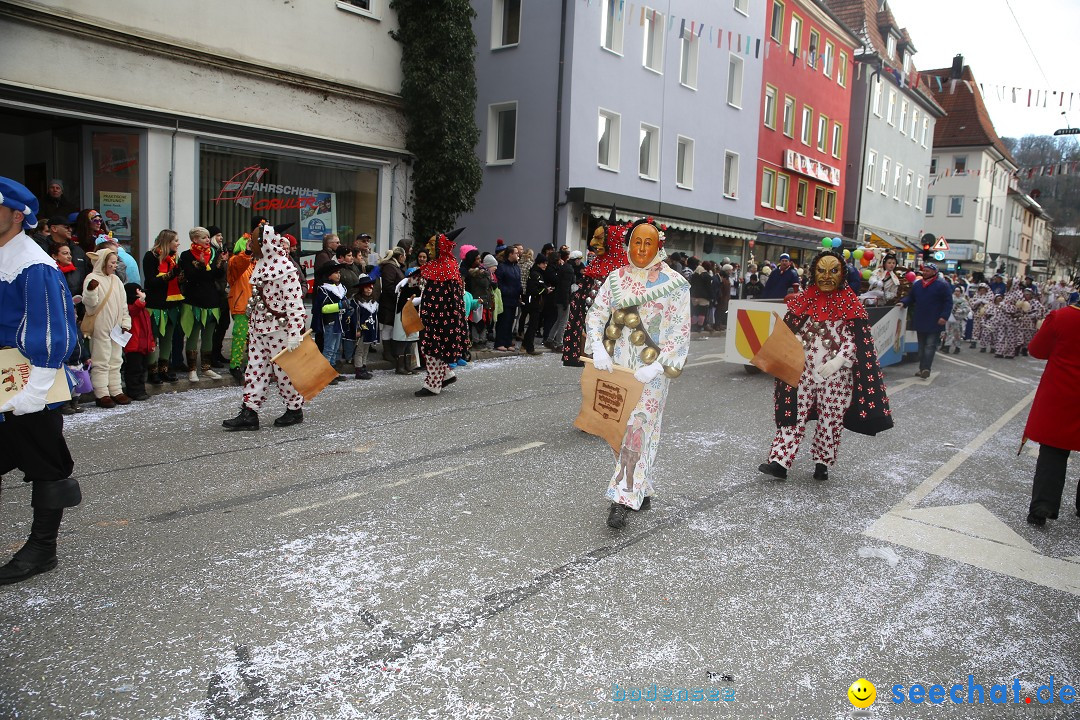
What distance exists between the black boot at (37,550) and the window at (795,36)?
3321 cm

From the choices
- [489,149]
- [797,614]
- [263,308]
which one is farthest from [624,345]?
[489,149]

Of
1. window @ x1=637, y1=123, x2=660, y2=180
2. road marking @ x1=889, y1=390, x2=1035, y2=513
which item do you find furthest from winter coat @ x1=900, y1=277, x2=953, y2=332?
window @ x1=637, y1=123, x2=660, y2=180

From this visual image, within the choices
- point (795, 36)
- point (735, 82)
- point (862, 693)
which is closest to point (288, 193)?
point (862, 693)

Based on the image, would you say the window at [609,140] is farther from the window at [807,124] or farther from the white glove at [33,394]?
the white glove at [33,394]

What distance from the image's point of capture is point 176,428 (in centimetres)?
739

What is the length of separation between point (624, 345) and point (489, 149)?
60.0ft

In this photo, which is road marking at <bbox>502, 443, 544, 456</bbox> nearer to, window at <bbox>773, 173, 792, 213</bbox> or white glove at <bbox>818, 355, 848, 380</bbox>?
white glove at <bbox>818, 355, 848, 380</bbox>

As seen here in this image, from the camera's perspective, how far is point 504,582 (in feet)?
13.6

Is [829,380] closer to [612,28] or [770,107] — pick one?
[612,28]

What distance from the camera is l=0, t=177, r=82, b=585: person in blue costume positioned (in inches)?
148

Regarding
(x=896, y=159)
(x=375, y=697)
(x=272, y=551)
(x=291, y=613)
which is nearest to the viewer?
(x=375, y=697)

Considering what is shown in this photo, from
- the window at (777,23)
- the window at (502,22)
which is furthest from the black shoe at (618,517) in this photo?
the window at (777,23)

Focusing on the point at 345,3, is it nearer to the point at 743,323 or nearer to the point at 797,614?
the point at 743,323

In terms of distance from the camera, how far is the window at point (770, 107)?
30.6m
